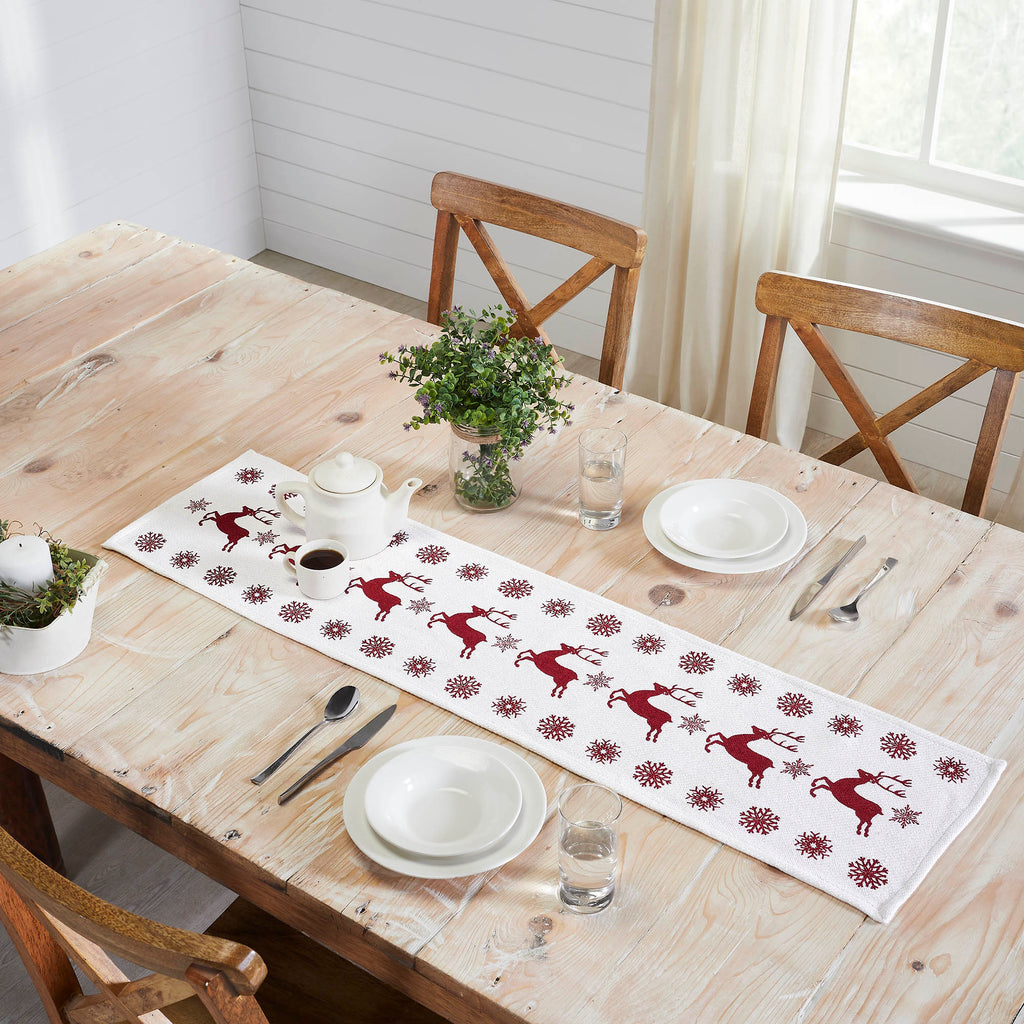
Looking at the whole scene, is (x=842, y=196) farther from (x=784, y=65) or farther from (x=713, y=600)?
(x=713, y=600)

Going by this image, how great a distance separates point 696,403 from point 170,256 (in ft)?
4.86

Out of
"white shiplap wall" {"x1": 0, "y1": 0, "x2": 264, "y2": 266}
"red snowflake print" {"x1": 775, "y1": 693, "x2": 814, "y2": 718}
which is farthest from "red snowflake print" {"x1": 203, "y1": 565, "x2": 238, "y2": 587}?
"white shiplap wall" {"x1": 0, "y1": 0, "x2": 264, "y2": 266}

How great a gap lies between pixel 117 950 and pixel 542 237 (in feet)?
5.13

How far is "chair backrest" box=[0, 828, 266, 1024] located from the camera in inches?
34.4

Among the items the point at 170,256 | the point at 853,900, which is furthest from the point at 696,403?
the point at 853,900

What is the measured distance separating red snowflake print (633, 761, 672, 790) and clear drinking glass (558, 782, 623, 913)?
0.12 meters

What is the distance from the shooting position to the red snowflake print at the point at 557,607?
1.49 metres

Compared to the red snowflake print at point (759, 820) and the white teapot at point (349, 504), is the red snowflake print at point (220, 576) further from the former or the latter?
the red snowflake print at point (759, 820)

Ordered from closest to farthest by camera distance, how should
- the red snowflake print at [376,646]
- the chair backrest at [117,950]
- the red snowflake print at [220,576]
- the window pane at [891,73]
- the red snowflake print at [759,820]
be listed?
1. the chair backrest at [117,950]
2. the red snowflake print at [759,820]
3. the red snowflake print at [376,646]
4. the red snowflake print at [220,576]
5. the window pane at [891,73]

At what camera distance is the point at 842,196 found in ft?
9.52

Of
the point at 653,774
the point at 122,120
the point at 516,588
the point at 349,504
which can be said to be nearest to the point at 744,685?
the point at 653,774

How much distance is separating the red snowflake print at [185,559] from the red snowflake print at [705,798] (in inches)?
28.4

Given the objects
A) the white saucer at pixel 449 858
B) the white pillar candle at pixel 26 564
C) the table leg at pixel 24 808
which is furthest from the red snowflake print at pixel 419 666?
the table leg at pixel 24 808

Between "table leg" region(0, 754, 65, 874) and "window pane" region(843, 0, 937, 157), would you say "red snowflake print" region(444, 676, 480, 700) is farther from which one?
"window pane" region(843, 0, 937, 157)
